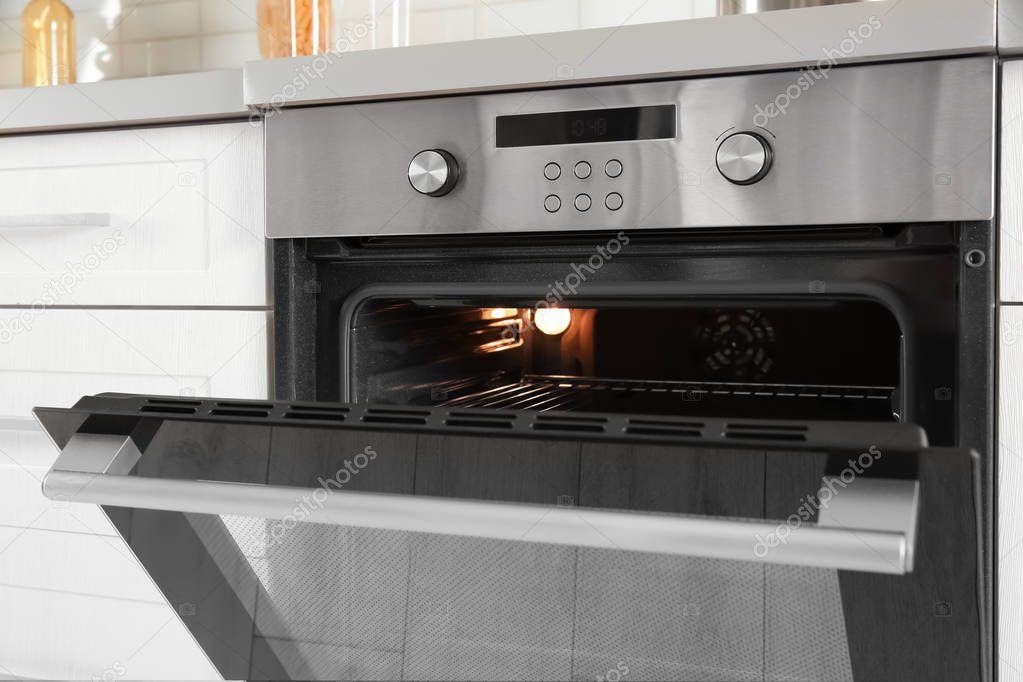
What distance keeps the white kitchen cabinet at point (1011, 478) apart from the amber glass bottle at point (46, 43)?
1481mm

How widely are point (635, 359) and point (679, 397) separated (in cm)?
6

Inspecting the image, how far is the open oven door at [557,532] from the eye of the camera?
542mm

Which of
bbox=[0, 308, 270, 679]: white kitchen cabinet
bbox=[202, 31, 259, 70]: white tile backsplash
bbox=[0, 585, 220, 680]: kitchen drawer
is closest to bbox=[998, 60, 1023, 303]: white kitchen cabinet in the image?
bbox=[0, 308, 270, 679]: white kitchen cabinet

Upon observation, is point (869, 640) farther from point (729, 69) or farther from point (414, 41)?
point (414, 41)

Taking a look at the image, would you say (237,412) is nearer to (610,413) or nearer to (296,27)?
(610,413)

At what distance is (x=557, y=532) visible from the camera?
0.59 m

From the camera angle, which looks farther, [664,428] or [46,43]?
[46,43]

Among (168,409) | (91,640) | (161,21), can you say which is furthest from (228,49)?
(168,409)

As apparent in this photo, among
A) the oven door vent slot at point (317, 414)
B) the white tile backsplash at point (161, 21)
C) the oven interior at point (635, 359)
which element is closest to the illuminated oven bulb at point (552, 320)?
the oven interior at point (635, 359)

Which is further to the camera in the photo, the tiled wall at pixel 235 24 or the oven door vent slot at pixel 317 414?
A: the tiled wall at pixel 235 24

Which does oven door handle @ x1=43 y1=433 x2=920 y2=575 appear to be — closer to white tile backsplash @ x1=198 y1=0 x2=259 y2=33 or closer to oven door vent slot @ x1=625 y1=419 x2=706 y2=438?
oven door vent slot @ x1=625 y1=419 x2=706 y2=438

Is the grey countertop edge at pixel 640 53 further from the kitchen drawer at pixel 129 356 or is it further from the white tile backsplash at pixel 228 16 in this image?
the white tile backsplash at pixel 228 16

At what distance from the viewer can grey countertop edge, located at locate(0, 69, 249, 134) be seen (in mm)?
958

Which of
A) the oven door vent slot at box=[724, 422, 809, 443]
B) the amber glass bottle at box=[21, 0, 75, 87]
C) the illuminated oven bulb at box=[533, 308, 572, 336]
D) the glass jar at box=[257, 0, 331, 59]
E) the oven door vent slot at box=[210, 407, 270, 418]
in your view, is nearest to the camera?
the oven door vent slot at box=[724, 422, 809, 443]
